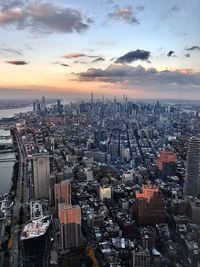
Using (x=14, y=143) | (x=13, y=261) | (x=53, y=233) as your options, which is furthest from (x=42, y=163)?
(x=14, y=143)

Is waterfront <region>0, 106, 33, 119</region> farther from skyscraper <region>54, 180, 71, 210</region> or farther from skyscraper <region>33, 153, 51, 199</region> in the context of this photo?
skyscraper <region>54, 180, 71, 210</region>

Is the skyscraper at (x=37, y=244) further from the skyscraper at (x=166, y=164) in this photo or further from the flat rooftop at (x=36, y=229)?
the skyscraper at (x=166, y=164)

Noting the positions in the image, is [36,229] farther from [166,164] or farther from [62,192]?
[166,164]

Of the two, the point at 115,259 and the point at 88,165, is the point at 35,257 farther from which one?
the point at 88,165

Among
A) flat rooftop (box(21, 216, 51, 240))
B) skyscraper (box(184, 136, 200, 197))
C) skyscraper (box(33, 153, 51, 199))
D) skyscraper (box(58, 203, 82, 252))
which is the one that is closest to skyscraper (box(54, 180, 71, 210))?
skyscraper (box(33, 153, 51, 199))

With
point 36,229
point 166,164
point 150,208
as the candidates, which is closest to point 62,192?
point 150,208
